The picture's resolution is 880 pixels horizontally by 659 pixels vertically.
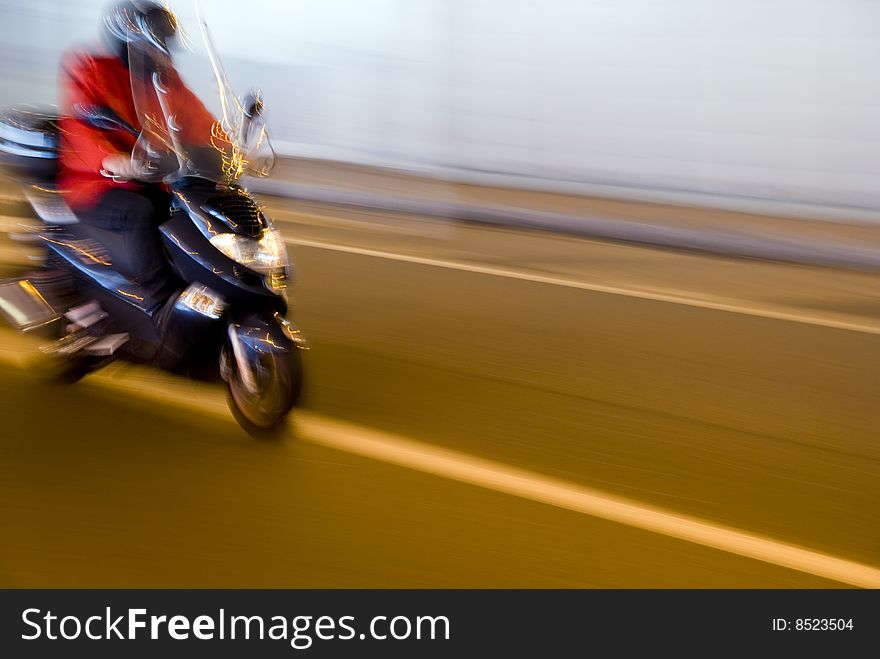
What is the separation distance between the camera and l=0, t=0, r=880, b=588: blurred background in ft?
11.5

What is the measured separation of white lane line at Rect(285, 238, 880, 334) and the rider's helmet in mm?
3574

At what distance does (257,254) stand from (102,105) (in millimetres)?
840

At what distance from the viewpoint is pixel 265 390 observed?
4.12 m

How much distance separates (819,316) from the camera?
6539 millimetres

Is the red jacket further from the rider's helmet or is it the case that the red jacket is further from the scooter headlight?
the scooter headlight

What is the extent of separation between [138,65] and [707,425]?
100 inches

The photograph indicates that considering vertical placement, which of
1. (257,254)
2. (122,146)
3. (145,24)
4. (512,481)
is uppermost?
(145,24)

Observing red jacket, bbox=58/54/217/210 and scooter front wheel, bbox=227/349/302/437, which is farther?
red jacket, bbox=58/54/217/210

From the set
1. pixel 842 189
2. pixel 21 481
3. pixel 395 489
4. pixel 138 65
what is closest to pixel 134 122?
pixel 138 65

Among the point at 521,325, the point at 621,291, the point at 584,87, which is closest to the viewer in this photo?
the point at 521,325

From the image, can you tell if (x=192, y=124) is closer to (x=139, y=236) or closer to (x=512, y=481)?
(x=139, y=236)

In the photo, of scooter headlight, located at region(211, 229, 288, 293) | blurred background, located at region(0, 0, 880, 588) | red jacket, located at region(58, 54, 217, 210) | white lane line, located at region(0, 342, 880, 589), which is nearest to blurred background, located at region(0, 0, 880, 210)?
blurred background, located at region(0, 0, 880, 588)

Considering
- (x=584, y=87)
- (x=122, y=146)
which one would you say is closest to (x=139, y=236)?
(x=122, y=146)
